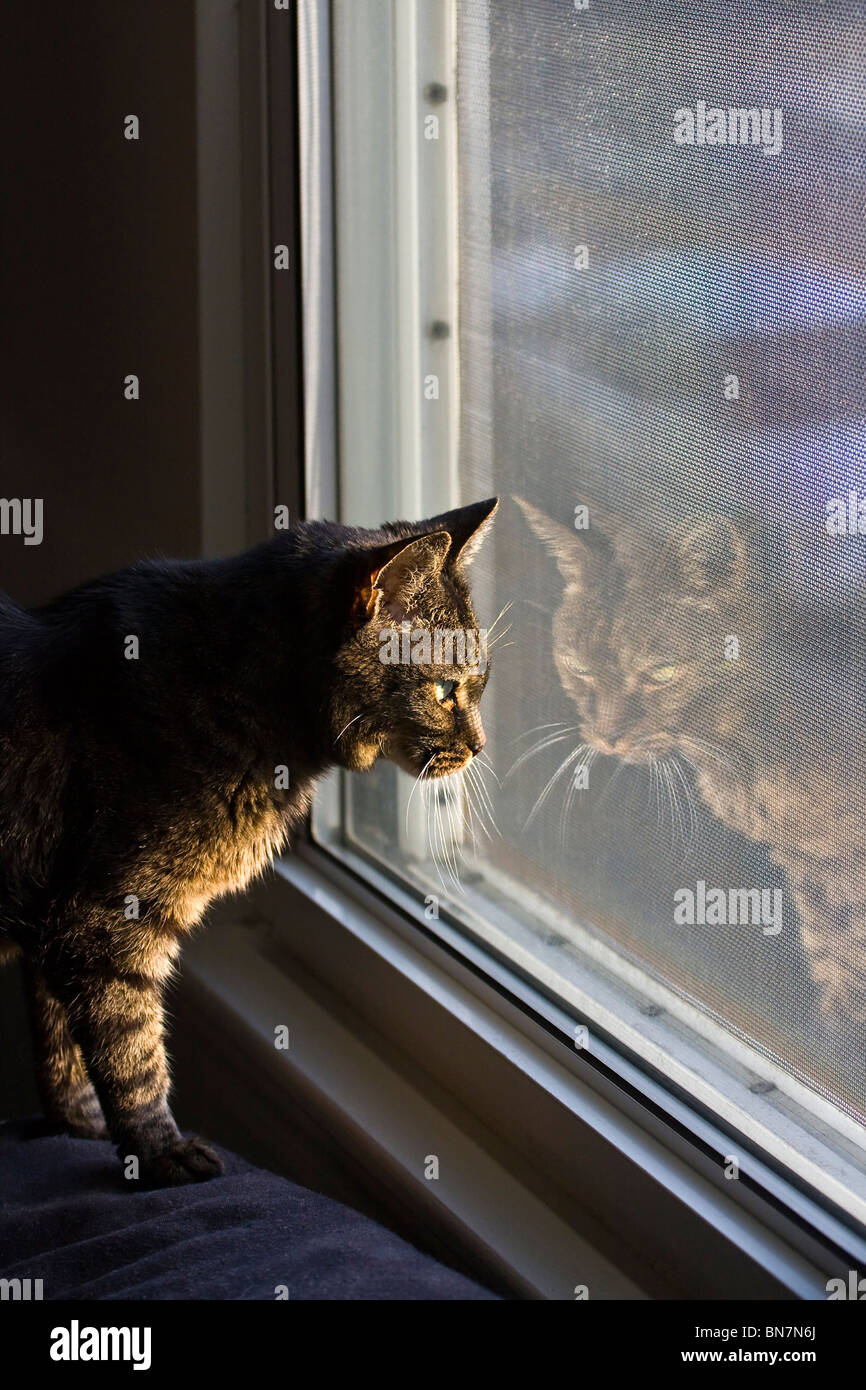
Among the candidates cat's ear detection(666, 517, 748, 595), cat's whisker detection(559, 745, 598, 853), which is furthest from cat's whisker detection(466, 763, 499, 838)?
cat's ear detection(666, 517, 748, 595)

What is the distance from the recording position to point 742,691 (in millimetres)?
996

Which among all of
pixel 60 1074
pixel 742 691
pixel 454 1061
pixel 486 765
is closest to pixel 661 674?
pixel 742 691

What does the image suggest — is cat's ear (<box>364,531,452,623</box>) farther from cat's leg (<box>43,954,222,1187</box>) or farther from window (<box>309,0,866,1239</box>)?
cat's leg (<box>43,954,222,1187</box>)

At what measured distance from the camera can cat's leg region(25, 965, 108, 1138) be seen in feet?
4.15

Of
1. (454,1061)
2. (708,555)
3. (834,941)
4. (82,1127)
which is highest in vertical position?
(708,555)

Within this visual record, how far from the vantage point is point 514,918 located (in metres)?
1.32

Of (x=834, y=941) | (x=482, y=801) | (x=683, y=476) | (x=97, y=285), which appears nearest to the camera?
(x=834, y=941)

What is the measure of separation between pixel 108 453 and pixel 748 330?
100 cm

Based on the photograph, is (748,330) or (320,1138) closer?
(748,330)

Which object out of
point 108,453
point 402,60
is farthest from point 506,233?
point 108,453

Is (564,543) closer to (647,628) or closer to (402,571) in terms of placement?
(647,628)

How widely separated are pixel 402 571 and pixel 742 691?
1.00 ft

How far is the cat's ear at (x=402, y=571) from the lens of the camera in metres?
0.99
